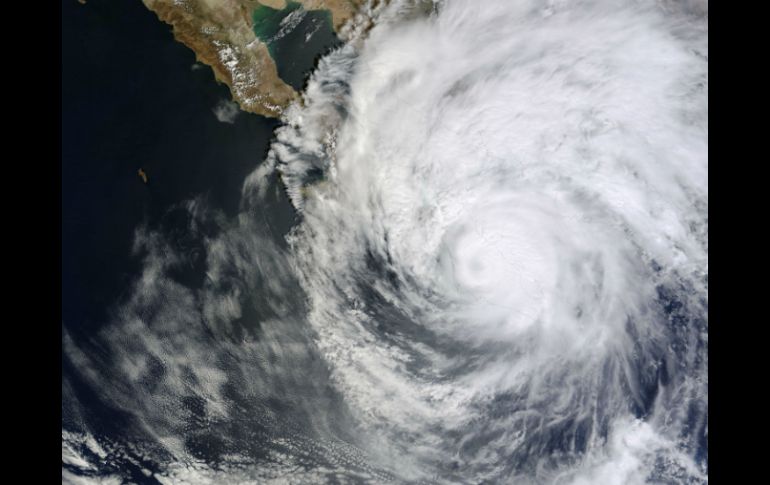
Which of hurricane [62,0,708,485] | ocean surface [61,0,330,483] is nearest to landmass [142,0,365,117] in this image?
ocean surface [61,0,330,483]

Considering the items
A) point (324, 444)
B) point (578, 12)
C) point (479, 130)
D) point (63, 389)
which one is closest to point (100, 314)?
point (63, 389)

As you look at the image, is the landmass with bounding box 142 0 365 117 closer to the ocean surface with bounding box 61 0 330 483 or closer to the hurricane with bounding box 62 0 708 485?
the ocean surface with bounding box 61 0 330 483

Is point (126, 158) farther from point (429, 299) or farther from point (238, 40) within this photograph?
point (429, 299)

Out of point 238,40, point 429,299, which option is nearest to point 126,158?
point 238,40

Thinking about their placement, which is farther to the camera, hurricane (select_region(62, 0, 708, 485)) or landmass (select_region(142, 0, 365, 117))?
landmass (select_region(142, 0, 365, 117))

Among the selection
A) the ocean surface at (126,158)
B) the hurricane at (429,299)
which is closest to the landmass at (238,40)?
the ocean surface at (126,158)
